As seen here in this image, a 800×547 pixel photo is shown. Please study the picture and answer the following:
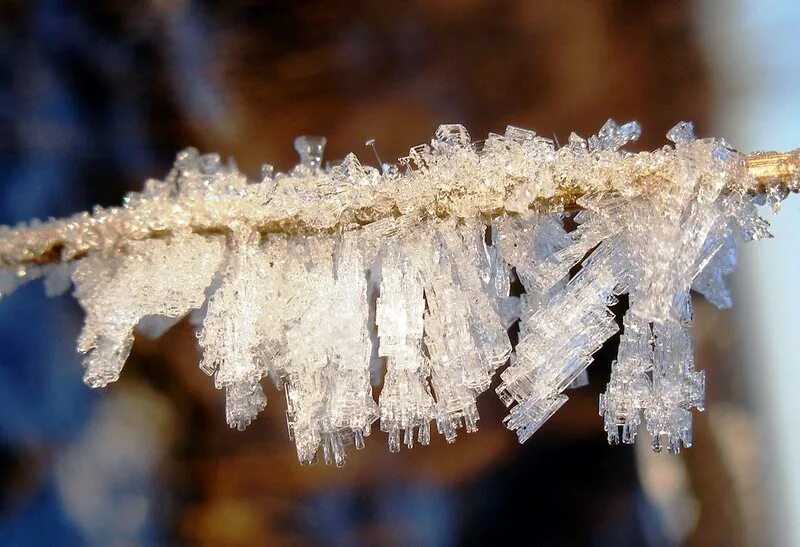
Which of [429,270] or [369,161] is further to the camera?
[369,161]

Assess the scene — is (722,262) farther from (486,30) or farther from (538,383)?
(486,30)

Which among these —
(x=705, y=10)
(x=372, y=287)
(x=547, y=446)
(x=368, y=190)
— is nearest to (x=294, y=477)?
(x=547, y=446)

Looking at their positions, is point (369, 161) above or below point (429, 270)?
above

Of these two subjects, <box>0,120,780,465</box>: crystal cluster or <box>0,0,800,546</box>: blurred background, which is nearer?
<box>0,120,780,465</box>: crystal cluster

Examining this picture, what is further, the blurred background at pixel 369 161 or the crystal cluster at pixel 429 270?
the blurred background at pixel 369 161
